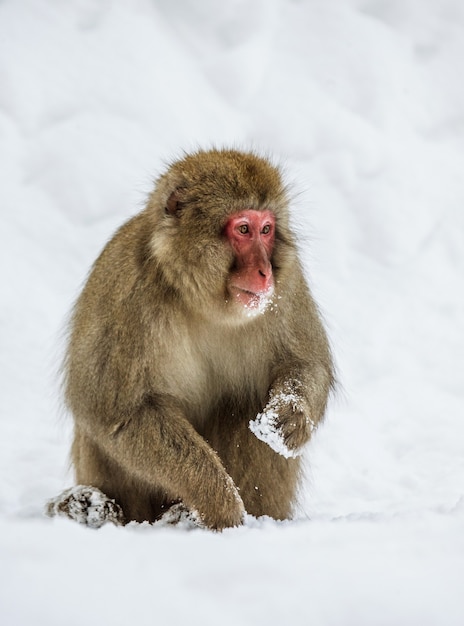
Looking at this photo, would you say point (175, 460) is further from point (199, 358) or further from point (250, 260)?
point (250, 260)

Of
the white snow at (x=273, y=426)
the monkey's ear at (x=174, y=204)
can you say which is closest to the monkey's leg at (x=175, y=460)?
the white snow at (x=273, y=426)

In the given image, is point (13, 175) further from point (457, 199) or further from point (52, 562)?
point (52, 562)

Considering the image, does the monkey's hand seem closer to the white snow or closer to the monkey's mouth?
the white snow

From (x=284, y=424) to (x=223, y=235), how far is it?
2.82 feet

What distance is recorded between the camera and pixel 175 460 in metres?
4.48

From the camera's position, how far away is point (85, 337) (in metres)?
4.79

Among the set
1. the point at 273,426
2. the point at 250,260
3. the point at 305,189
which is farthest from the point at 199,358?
the point at 305,189

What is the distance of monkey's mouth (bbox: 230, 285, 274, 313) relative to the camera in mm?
4418

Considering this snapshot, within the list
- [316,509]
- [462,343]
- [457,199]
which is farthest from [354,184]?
[316,509]

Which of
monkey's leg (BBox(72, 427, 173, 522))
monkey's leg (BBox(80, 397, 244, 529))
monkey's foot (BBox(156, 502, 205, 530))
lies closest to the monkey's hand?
monkey's leg (BBox(80, 397, 244, 529))

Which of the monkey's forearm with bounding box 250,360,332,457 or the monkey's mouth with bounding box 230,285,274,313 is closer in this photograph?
the monkey's mouth with bounding box 230,285,274,313

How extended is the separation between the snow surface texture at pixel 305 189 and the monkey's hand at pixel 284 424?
345 mm

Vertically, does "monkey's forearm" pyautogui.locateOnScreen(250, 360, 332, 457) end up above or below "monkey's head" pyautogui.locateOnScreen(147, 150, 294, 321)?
below

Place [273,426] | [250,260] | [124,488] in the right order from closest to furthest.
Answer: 1. [250,260]
2. [273,426]
3. [124,488]
